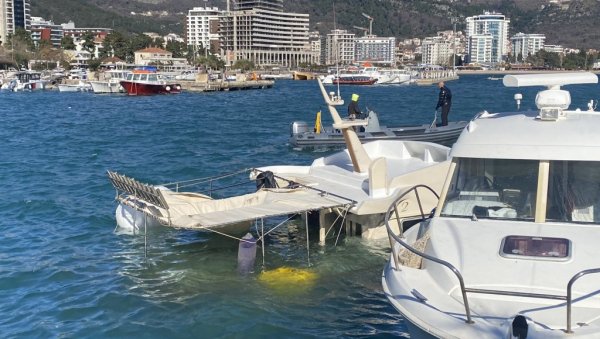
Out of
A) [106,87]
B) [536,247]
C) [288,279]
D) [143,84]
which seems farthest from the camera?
[106,87]

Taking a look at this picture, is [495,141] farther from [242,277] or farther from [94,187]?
[94,187]

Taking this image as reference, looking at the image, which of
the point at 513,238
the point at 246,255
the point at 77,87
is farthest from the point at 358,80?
the point at 513,238

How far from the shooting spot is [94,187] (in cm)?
2461

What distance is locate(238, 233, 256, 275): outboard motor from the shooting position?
13.9 meters

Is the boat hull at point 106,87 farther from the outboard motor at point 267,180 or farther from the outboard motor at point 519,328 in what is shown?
the outboard motor at point 519,328

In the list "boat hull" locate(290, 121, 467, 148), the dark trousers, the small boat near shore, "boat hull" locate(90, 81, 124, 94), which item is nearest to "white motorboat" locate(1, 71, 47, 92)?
"boat hull" locate(90, 81, 124, 94)

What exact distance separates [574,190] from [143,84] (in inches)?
3526

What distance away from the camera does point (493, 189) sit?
9547 mm

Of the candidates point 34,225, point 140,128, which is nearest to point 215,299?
point 34,225

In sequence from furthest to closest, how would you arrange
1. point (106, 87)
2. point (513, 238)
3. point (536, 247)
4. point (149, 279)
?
1. point (106, 87)
2. point (149, 279)
3. point (513, 238)
4. point (536, 247)

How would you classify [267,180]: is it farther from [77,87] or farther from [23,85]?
[23,85]

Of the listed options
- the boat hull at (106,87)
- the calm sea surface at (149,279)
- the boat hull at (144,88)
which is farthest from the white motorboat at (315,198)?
the boat hull at (106,87)

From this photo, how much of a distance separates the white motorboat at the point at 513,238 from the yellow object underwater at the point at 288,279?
3.46 meters

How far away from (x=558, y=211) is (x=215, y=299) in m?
6.08
